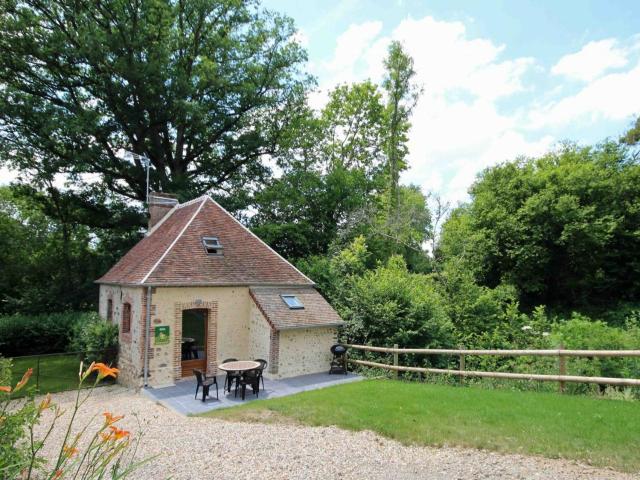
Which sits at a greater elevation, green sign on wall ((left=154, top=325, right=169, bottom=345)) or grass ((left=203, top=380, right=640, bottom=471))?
green sign on wall ((left=154, top=325, right=169, bottom=345))

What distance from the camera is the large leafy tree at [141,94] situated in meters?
20.6

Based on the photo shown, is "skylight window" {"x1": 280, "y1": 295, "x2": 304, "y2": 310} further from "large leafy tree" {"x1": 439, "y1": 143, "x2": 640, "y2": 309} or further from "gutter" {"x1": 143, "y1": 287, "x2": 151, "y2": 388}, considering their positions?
"large leafy tree" {"x1": 439, "y1": 143, "x2": 640, "y2": 309}

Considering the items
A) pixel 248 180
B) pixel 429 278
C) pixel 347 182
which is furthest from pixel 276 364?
pixel 248 180

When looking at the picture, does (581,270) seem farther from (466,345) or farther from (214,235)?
(214,235)

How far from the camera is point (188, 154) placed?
1038 inches

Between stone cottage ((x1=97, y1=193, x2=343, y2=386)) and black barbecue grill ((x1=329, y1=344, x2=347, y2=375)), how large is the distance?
0.53m

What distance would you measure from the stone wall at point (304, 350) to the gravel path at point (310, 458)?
4.43 metres

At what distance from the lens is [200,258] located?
1373 centimetres

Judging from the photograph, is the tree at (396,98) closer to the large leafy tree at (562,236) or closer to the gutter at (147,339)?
the large leafy tree at (562,236)

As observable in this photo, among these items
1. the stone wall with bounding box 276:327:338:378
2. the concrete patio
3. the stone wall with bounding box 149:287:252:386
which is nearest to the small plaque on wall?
the stone wall with bounding box 149:287:252:386

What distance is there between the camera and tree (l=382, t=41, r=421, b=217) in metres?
25.0

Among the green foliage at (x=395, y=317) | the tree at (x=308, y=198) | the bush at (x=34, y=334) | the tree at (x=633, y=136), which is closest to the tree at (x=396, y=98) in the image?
the tree at (x=308, y=198)

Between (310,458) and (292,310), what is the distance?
7123 mm

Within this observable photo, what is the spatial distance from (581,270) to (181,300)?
70.7 feet
